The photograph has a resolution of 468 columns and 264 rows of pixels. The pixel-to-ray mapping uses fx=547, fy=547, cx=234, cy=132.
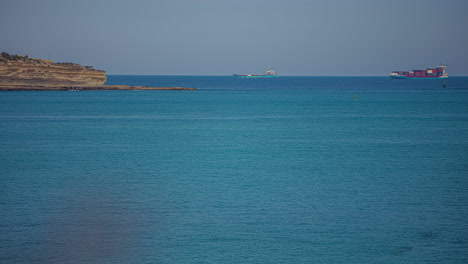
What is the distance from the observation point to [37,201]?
72.3 ft

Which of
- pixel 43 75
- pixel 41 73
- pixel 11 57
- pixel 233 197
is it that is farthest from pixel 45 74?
pixel 233 197

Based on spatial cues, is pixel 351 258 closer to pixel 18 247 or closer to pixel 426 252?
pixel 426 252

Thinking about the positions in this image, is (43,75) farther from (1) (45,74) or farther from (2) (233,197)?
(2) (233,197)

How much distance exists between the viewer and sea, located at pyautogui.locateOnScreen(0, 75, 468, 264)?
1677 cm

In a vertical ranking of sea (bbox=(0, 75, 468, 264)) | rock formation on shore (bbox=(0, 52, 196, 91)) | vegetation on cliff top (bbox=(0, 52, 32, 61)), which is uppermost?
vegetation on cliff top (bbox=(0, 52, 32, 61))

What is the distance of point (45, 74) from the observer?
117m

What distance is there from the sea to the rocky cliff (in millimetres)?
69720

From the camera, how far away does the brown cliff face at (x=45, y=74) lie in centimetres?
11044

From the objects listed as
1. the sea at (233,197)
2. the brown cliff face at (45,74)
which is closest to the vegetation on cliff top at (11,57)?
the brown cliff face at (45,74)

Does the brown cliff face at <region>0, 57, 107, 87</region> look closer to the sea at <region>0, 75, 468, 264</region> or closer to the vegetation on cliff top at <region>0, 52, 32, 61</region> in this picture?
the vegetation on cliff top at <region>0, 52, 32, 61</region>

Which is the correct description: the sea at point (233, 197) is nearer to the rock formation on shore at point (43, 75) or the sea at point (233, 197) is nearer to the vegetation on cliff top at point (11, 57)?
the rock formation on shore at point (43, 75)

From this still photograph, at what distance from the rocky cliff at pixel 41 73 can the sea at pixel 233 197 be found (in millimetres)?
69720

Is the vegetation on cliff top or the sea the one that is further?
the vegetation on cliff top

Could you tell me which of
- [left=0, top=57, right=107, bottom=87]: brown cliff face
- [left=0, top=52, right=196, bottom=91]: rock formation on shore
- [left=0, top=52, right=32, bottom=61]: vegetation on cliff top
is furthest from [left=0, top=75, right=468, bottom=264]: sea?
[left=0, top=52, right=32, bottom=61]: vegetation on cliff top
